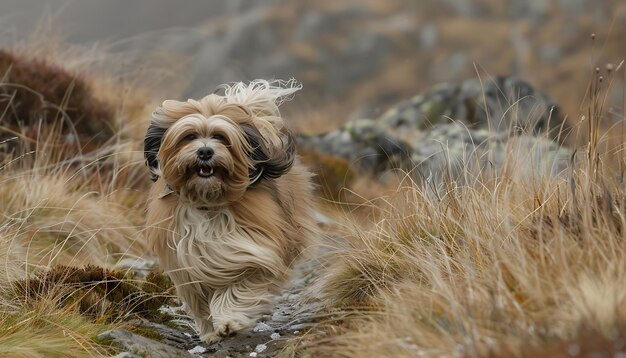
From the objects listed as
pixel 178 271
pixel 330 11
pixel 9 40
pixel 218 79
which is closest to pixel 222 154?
pixel 178 271

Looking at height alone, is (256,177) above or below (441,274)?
above

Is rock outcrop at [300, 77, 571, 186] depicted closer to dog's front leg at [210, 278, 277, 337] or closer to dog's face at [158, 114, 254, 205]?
dog's front leg at [210, 278, 277, 337]

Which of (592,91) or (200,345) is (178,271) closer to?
(200,345)

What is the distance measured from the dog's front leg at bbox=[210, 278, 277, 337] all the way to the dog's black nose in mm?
892

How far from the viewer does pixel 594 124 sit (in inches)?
227

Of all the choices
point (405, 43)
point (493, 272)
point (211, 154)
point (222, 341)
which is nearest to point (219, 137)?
point (211, 154)

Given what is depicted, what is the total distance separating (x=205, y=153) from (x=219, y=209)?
0.54 metres

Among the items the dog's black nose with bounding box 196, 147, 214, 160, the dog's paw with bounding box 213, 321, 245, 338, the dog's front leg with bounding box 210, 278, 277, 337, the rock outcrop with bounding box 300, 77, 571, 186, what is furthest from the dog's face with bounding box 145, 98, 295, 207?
the rock outcrop with bounding box 300, 77, 571, 186

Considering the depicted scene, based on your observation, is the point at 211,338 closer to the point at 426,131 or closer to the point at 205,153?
the point at 205,153

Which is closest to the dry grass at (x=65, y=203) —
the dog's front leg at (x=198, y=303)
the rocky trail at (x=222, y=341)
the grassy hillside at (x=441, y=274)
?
the grassy hillside at (x=441, y=274)

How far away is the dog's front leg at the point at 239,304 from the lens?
612 centimetres

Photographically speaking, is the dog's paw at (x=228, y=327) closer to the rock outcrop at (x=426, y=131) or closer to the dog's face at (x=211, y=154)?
the dog's face at (x=211, y=154)

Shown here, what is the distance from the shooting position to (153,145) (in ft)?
21.2

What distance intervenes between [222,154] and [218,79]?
15.1 meters
